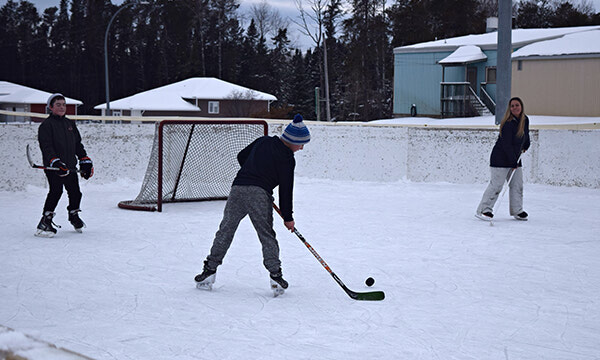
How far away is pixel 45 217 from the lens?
6.05m

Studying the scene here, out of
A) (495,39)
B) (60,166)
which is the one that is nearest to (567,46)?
(495,39)

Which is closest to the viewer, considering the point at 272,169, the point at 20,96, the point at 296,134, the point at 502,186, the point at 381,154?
the point at 296,134

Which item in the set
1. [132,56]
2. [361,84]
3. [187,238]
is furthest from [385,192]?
[132,56]

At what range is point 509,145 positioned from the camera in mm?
6988

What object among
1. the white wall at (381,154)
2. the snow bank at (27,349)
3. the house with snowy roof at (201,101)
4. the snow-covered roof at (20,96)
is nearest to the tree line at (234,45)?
the house with snowy roof at (201,101)

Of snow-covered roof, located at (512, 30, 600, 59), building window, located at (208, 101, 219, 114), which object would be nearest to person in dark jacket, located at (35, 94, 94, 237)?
snow-covered roof, located at (512, 30, 600, 59)

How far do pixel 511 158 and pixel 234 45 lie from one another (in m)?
40.3

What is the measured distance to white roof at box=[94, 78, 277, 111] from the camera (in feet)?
109

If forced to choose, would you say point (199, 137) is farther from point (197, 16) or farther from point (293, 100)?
point (197, 16)

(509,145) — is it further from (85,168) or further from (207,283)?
(85,168)

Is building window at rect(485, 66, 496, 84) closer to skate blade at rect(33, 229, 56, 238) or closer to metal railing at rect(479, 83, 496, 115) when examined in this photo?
metal railing at rect(479, 83, 496, 115)

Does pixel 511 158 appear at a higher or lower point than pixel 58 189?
higher

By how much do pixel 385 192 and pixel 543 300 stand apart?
571cm

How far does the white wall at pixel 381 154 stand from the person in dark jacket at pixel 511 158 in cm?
318
